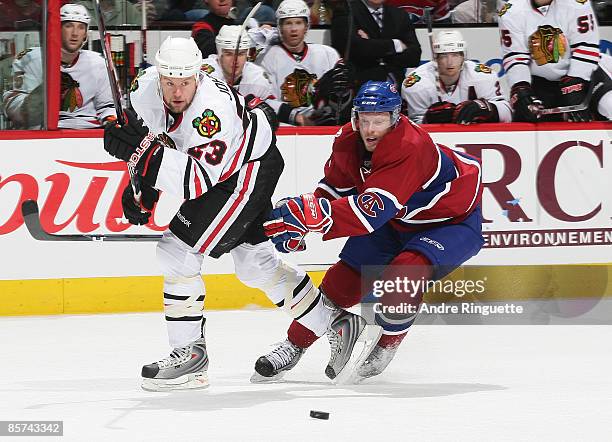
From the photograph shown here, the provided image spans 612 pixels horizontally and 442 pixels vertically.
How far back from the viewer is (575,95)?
6422 millimetres

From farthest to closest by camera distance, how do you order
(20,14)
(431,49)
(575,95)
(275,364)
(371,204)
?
1. (431,49)
2. (575,95)
3. (20,14)
4. (275,364)
5. (371,204)

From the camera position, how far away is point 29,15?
5.97m

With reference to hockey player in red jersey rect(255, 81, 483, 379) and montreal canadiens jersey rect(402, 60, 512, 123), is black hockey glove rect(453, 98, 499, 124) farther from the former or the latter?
hockey player in red jersey rect(255, 81, 483, 379)

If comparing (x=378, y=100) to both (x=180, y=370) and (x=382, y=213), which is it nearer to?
(x=382, y=213)

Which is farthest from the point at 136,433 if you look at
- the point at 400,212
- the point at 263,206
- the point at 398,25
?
the point at 398,25

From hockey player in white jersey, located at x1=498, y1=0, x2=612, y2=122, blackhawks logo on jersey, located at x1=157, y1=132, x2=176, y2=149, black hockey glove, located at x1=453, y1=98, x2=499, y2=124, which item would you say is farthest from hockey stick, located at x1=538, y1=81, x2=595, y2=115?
blackhawks logo on jersey, located at x1=157, y1=132, x2=176, y2=149

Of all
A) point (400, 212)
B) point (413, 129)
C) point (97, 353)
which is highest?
point (413, 129)

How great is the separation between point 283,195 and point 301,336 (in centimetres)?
170

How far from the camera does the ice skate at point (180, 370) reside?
4.33m

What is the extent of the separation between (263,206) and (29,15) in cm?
214

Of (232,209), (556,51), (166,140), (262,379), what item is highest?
(556,51)

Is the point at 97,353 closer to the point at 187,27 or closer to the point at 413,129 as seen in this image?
the point at 413,129

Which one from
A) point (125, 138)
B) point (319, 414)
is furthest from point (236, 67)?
point (319, 414)

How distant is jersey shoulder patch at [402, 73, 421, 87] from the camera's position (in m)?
6.40
